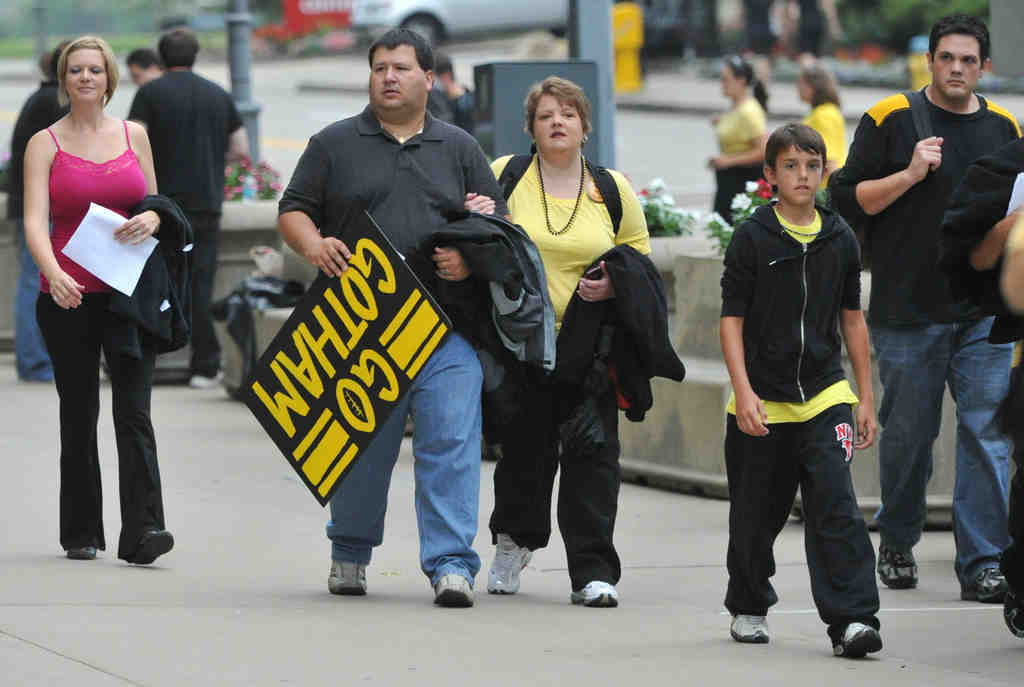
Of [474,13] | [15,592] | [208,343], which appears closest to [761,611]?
[15,592]

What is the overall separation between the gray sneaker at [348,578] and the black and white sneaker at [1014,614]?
2.07m

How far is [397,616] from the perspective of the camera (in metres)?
6.82

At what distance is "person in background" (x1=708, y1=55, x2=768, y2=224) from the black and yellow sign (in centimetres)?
780

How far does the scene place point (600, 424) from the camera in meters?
7.20

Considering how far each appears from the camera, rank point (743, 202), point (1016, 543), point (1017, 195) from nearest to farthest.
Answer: point (1017, 195), point (1016, 543), point (743, 202)

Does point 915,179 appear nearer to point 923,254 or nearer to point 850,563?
point 923,254

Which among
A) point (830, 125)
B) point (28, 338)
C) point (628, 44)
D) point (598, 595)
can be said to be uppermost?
point (830, 125)

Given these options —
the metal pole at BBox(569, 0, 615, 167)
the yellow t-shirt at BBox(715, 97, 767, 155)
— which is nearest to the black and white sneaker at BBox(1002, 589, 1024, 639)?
the metal pole at BBox(569, 0, 615, 167)

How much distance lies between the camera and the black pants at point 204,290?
12602 millimetres

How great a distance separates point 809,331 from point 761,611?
850 mm

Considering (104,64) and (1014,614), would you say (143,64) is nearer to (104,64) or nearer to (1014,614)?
(104,64)

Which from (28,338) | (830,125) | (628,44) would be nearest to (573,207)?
(28,338)

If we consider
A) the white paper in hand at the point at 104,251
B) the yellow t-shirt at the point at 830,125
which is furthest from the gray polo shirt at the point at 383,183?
the yellow t-shirt at the point at 830,125

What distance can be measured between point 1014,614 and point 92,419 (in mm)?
→ 3273
